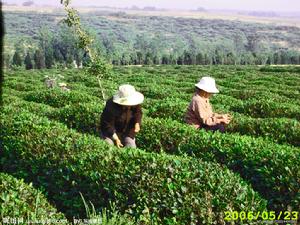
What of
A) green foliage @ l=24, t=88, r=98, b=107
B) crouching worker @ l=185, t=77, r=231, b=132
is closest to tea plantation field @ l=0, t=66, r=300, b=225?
crouching worker @ l=185, t=77, r=231, b=132

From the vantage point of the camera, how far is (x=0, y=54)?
841cm

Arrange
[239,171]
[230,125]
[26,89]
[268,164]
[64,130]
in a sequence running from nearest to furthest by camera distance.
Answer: [268,164], [239,171], [64,130], [230,125], [26,89]

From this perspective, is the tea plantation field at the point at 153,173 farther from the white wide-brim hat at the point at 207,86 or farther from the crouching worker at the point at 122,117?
the white wide-brim hat at the point at 207,86

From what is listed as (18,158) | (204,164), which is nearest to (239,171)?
(204,164)

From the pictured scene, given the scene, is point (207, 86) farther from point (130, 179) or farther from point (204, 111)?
point (130, 179)

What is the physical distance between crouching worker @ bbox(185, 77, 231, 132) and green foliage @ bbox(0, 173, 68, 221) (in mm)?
5384

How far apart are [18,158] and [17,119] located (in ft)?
7.06

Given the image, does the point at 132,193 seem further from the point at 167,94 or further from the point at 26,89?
the point at 26,89

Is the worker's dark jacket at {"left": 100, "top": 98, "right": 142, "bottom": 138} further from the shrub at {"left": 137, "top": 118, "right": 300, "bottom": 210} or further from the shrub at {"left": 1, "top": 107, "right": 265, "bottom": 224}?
the shrub at {"left": 137, "top": 118, "right": 300, "bottom": 210}

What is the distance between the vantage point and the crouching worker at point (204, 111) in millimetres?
12227

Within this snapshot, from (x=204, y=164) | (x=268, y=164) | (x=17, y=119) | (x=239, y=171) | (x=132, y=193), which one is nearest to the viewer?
(x=132, y=193)

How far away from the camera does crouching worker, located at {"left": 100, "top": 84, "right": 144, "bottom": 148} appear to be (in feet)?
35.6
